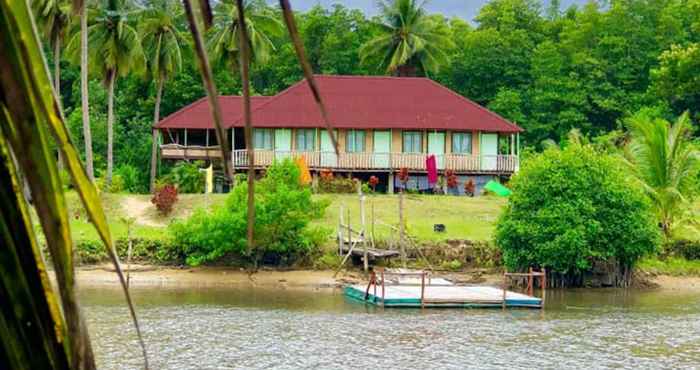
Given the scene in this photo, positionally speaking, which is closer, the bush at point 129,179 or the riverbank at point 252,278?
the riverbank at point 252,278

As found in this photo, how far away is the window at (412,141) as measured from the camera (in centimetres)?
5066

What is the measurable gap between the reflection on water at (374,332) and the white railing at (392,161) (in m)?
13.0

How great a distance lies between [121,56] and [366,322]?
21.0m

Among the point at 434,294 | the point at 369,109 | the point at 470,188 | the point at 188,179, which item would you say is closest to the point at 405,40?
the point at 369,109

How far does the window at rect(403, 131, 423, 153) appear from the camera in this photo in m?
50.7

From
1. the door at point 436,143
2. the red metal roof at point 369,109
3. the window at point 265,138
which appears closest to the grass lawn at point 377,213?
the door at point 436,143

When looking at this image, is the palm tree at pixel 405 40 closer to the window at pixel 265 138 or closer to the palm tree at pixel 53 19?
the window at pixel 265 138

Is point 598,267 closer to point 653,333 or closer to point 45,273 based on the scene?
point 653,333

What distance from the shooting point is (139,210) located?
140ft

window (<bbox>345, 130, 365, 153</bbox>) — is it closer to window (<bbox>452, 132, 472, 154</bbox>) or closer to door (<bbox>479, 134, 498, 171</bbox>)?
window (<bbox>452, 132, 472, 154</bbox>)

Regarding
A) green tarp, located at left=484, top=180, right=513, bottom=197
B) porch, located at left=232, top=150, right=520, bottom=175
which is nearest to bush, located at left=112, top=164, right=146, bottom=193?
porch, located at left=232, top=150, right=520, bottom=175

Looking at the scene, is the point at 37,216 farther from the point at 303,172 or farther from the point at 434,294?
the point at 303,172

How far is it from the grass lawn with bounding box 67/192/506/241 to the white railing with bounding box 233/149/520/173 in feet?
10.5

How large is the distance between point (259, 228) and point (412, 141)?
1419cm
